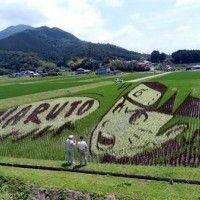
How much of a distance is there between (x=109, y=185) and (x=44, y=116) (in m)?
22.0

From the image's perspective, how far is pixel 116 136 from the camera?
1662 inches

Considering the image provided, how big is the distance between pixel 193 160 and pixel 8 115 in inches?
876

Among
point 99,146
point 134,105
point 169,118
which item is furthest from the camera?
point 134,105

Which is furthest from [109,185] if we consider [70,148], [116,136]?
[116,136]

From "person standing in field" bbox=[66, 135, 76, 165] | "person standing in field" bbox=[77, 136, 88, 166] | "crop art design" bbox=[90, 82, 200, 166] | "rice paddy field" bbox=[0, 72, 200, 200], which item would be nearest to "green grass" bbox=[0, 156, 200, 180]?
"rice paddy field" bbox=[0, 72, 200, 200]

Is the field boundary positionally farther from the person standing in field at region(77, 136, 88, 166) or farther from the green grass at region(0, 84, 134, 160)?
the green grass at region(0, 84, 134, 160)

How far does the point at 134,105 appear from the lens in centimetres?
4988

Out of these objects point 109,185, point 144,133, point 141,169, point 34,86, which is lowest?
point 141,169

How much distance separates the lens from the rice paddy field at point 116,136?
2986cm

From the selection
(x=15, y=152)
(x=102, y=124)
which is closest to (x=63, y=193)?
(x=15, y=152)

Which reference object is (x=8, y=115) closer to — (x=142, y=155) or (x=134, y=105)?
(x=134, y=105)

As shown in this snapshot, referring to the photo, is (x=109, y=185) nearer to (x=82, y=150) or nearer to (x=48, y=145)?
(x=82, y=150)

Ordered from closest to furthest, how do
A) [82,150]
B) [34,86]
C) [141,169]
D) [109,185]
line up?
1. [109,185]
2. [141,169]
3. [82,150]
4. [34,86]

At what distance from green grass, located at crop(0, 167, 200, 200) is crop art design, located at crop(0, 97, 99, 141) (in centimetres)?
1324
